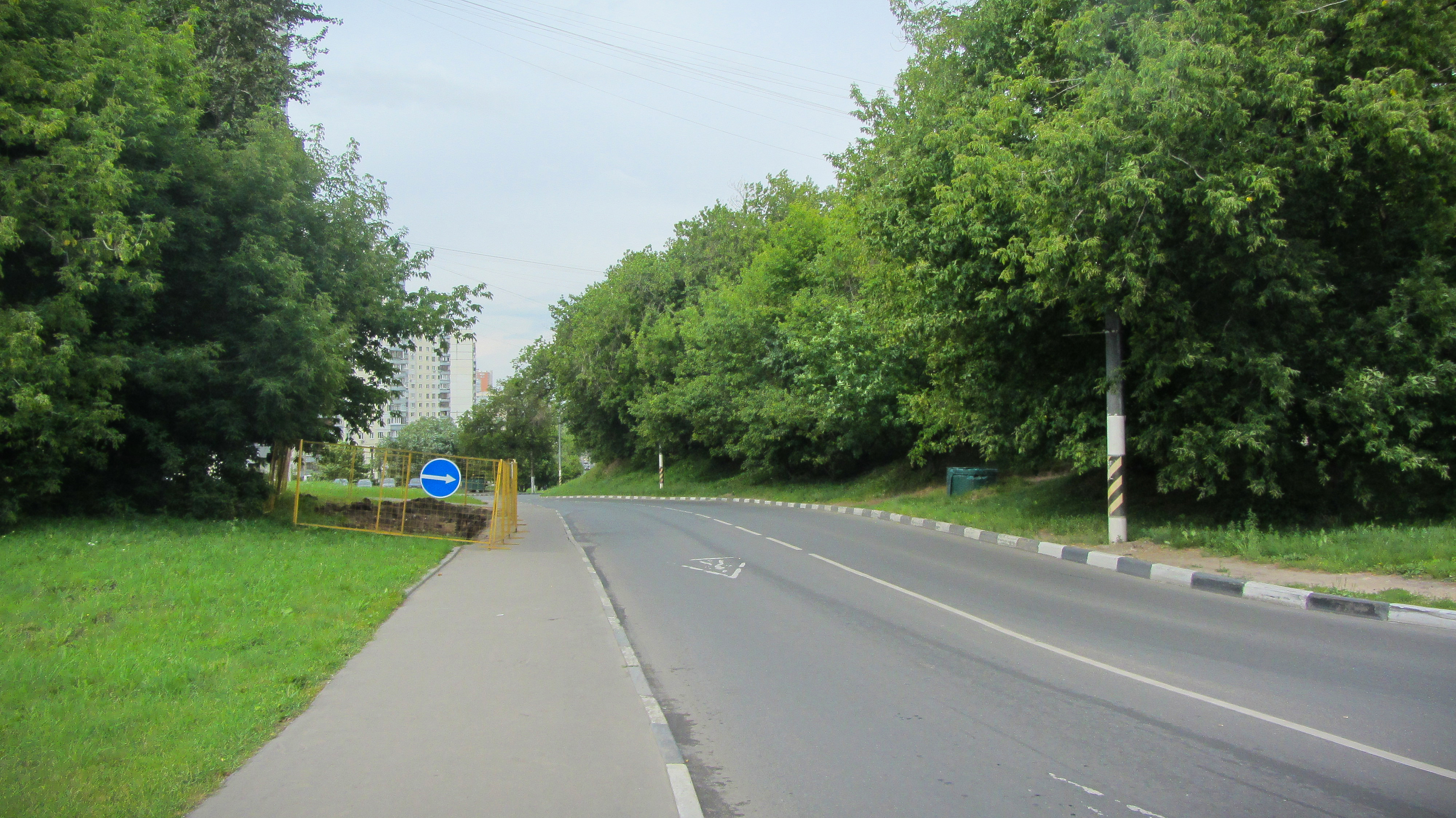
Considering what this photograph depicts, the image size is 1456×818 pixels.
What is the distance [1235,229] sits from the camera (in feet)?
36.6

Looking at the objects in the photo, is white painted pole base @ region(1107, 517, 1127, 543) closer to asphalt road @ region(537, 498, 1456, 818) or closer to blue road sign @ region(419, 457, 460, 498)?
asphalt road @ region(537, 498, 1456, 818)

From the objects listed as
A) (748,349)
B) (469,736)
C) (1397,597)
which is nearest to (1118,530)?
(1397,597)

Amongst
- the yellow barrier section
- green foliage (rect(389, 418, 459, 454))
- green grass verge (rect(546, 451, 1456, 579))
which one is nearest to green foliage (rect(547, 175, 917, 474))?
green grass verge (rect(546, 451, 1456, 579))

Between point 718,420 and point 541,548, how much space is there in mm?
24498

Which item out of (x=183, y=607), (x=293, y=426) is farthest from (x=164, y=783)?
(x=293, y=426)

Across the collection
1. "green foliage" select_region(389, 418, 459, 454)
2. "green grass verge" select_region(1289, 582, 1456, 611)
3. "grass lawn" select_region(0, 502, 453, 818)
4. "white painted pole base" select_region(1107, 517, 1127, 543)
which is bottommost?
"grass lawn" select_region(0, 502, 453, 818)

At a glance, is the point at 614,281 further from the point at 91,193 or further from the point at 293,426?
the point at 91,193

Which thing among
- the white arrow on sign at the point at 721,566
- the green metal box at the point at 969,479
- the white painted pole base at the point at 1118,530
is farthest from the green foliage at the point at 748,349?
the white arrow on sign at the point at 721,566

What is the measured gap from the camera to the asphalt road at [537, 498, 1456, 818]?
4379mm

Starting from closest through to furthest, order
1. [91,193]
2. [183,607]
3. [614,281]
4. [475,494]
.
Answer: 1. [183,607]
2. [91,193]
3. [475,494]
4. [614,281]

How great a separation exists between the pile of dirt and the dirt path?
42.3ft

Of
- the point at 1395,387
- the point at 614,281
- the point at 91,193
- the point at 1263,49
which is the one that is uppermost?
the point at 614,281

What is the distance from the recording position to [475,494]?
2045 cm

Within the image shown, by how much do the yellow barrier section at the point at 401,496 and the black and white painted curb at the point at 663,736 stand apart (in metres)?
8.84
